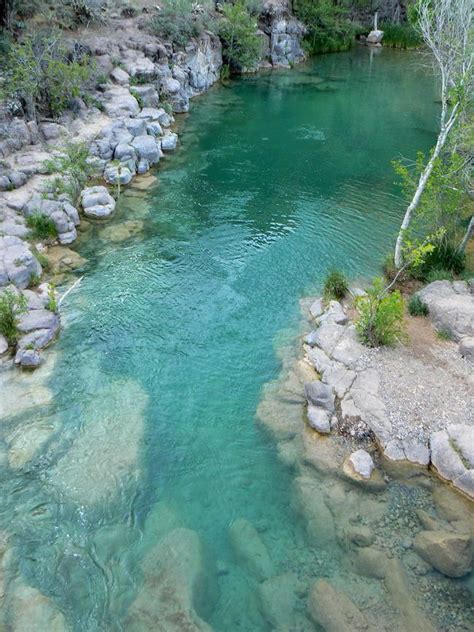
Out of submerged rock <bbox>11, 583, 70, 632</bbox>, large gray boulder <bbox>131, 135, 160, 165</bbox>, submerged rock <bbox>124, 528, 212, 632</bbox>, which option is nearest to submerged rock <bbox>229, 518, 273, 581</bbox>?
submerged rock <bbox>124, 528, 212, 632</bbox>

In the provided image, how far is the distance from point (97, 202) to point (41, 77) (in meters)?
8.14

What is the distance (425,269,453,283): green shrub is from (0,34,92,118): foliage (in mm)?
19956

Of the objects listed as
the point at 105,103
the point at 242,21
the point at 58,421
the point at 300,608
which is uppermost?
the point at 242,21

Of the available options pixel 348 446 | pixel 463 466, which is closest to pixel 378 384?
pixel 348 446

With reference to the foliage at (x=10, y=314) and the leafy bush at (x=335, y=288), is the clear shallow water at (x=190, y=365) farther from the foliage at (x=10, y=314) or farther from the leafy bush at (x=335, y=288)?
the foliage at (x=10, y=314)

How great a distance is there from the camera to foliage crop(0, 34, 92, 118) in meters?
23.9

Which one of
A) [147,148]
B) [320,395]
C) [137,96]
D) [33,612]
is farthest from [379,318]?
[137,96]

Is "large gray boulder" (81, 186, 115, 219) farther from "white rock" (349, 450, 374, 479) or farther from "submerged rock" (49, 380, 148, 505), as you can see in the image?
"white rock" (349, 450, 374, 479)

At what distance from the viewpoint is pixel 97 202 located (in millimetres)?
22406

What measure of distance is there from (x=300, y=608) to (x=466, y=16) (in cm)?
1686

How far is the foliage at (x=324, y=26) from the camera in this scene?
1970 inches

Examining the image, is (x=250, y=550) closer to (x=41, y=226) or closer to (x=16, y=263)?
(x=16, y=263)

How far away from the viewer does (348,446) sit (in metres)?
12.5

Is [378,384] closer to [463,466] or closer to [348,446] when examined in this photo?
[348,446]
